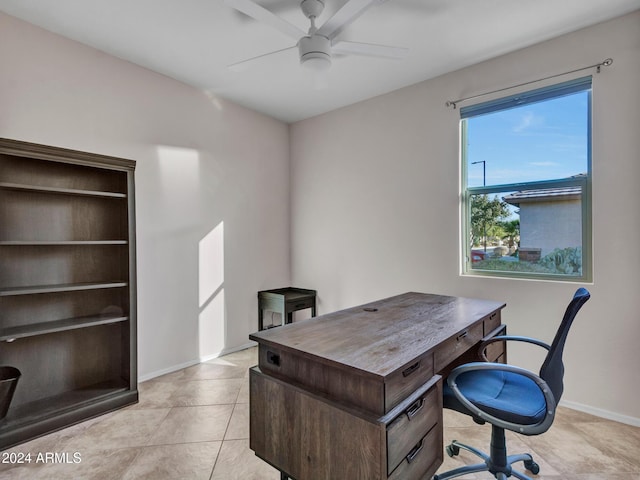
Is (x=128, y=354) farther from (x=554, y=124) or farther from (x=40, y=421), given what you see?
(x=554, y=124)

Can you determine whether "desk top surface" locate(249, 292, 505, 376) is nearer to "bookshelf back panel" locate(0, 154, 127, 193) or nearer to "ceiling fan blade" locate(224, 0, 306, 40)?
"ceiling fan blade" locate(224, 0, 306, 40)

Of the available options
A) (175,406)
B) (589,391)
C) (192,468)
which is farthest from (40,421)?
(589,391)

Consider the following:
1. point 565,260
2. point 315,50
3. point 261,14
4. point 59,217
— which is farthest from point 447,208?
point 59,217

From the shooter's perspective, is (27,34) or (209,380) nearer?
(27,34)

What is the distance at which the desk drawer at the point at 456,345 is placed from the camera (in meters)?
1.48

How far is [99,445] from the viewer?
6.57 feet

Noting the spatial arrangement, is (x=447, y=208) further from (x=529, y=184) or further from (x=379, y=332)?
(x=379, y=332)

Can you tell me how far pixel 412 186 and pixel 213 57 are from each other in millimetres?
2072

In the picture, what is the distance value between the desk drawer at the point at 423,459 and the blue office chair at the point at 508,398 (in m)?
0.20

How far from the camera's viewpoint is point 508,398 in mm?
1509

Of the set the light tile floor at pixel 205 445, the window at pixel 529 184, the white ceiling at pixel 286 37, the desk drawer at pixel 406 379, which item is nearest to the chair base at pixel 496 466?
the light tile floor at pixel 205 445

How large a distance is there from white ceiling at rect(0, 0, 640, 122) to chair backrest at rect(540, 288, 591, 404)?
1906mm

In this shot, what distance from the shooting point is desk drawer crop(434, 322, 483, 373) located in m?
→ 1.48

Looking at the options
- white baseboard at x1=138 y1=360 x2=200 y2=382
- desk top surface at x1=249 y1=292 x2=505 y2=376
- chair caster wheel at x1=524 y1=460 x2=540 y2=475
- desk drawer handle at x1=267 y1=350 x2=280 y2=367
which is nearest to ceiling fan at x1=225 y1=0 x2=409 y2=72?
desk top surface at x1=249 y1=292 x2=505 y2=376
